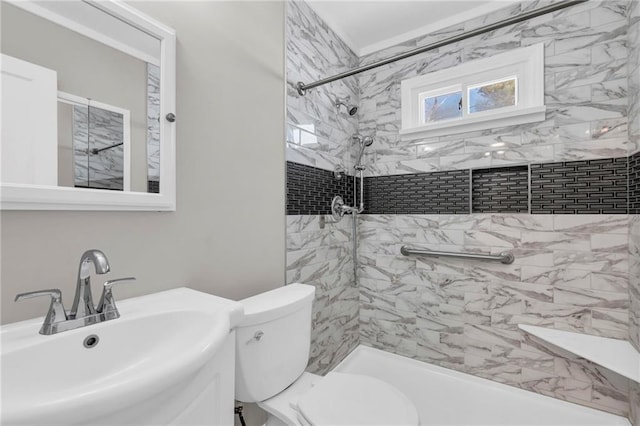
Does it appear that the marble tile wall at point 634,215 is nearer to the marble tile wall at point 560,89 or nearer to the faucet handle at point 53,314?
the marble tile wall at point 560,89

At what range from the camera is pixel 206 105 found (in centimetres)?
125

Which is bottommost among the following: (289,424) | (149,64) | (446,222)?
(289,424)

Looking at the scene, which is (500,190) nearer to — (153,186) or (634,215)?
(634,215)

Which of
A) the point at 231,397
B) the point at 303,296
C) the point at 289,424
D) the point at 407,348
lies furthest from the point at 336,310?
the point at 231,397

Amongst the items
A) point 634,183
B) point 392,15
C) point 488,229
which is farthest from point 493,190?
point 392,15

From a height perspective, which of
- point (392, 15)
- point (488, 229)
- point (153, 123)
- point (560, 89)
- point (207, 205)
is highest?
point (392, 15)

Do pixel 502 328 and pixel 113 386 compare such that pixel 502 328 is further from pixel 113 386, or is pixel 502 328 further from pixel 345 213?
pixel 113 386

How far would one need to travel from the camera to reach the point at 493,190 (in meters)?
1.86

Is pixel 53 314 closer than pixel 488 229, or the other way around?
pixel 53 314

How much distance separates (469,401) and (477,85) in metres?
1.99

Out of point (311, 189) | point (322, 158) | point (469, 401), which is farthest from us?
point (322, 158)

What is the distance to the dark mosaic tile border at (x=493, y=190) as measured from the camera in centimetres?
156

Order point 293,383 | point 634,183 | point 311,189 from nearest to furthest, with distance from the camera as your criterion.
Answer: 1. point 293,383
2. point 634,183
3. point 311,189

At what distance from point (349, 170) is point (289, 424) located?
1633 mm
